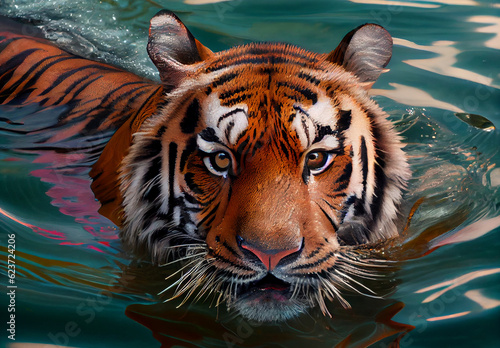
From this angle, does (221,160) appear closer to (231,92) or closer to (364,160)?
(231,92)

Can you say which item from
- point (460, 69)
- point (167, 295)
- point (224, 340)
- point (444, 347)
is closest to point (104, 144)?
point (167, 295)

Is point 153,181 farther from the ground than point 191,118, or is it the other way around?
point 191,118

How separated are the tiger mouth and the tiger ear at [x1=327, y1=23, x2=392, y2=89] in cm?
81

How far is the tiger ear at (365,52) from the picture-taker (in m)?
2.12

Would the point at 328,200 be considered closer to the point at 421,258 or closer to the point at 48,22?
the point at 421,258

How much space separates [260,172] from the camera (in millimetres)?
1881

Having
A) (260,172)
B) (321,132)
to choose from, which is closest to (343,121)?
(321,132)

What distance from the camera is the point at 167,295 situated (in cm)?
221

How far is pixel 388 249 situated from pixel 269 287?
74 centimetres

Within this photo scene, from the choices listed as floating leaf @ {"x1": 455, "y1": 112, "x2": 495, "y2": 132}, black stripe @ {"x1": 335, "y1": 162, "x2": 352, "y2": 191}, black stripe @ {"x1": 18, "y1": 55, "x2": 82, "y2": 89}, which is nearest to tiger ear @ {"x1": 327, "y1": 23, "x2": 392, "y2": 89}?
black stripe @ {"x1": 335, "y1": 162, "x2": 352, "y2": 191}

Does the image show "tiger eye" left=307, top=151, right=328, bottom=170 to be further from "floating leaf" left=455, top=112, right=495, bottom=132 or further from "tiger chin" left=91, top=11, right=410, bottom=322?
"floating leaf" left=455, top=112, right=495, bottom=132

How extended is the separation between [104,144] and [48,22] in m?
2.07

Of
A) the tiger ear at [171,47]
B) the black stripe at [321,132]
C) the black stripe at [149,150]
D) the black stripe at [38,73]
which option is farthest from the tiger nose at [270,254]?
the black stripe at [38,73]

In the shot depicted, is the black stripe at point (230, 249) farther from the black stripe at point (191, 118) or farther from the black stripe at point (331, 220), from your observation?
the black stripe at point (191, 118)
